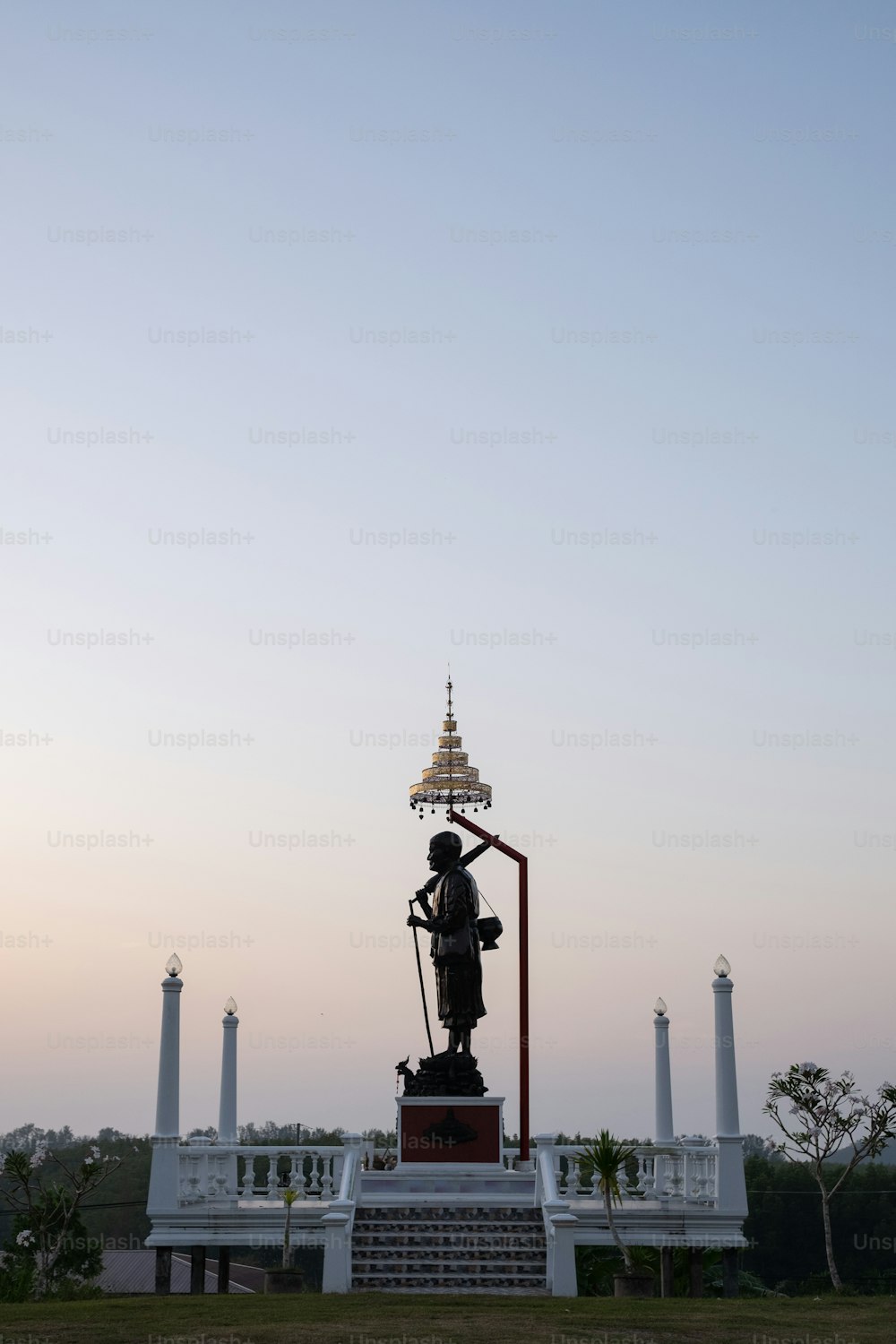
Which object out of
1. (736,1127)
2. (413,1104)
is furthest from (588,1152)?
(413,1104)

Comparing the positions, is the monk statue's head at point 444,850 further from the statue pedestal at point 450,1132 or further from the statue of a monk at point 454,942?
the statue pedestal at point 450,1132

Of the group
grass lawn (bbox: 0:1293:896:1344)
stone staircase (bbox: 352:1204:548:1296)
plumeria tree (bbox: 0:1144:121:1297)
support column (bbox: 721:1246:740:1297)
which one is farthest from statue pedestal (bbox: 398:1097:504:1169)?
grass lawn (bbox: 0:1293:896:1344)

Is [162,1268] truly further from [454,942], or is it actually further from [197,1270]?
[454,942]

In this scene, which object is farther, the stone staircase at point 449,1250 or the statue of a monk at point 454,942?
the statue of a monk at point 454,942

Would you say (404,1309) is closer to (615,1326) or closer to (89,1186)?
(615,1326)

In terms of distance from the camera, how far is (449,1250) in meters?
19.1

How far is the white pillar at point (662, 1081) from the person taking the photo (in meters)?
26.5

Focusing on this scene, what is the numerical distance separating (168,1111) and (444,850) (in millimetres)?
6285

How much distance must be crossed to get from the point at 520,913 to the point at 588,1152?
5738 mm

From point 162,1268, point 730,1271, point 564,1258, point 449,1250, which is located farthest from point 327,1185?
point 730,1271

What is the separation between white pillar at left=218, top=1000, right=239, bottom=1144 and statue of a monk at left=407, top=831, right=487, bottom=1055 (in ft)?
15.4

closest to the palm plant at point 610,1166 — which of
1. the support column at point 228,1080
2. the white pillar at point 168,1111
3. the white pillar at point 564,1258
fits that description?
the white pillar at point 564,1258

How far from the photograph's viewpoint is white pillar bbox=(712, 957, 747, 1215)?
20.9m

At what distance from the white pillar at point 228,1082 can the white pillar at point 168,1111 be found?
18.7 ft
